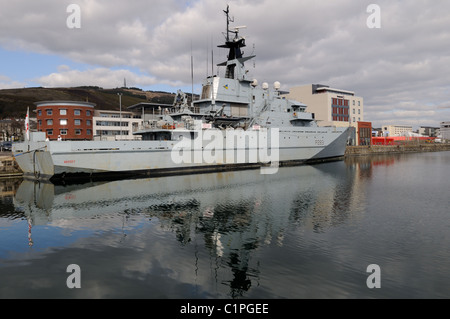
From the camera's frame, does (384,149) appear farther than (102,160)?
Yes

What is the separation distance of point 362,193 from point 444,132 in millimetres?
202324

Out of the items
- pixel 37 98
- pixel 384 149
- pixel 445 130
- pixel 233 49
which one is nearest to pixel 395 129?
pixel 445 130

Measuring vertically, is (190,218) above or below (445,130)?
below

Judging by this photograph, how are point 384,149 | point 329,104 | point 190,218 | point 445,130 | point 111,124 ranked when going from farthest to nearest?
1. point 445,130
2. point 384,149
3. point 329,104
4. point 111,124
5. point 190,218

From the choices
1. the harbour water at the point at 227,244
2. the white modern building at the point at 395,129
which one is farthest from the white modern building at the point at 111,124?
A: the white modern building at the point at 395,129

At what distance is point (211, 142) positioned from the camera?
34.2m

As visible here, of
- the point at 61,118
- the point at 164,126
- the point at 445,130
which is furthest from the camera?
the point at 445,130

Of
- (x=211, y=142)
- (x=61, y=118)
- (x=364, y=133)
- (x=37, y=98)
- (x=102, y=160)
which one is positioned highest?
(x=37, y=98)

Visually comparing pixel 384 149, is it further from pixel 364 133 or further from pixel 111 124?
pixel 111 124

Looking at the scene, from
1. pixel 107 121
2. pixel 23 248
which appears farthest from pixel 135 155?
pixel 107 121

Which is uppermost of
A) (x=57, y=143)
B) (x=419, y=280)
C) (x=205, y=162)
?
(x=57, y=143)

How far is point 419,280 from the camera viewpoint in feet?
27.2

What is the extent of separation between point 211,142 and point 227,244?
23.4 m

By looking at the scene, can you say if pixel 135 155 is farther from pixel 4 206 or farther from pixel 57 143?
pixel 4 206
